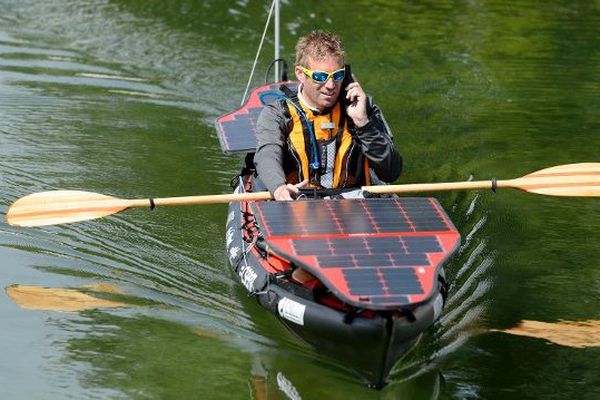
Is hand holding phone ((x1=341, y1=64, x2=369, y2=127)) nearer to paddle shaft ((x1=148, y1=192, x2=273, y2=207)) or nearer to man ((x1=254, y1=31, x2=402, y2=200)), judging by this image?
man ((x1=254, y1=31, x2=402, y2=200))

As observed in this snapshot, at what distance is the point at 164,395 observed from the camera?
233 inches

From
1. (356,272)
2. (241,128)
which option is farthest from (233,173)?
(356,272)

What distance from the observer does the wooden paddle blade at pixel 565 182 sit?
294 inches

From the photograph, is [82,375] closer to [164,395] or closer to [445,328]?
[164,395]

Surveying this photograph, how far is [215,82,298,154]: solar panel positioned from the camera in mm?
8000

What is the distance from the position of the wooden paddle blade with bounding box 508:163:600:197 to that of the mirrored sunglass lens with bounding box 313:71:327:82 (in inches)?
58.5

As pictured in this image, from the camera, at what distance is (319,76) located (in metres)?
6.81

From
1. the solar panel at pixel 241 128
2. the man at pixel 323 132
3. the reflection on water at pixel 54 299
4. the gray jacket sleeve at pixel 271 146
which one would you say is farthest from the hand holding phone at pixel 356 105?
the reflection on water at pixel 54 299

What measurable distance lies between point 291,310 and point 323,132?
145cm

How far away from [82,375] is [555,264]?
356 centimetres

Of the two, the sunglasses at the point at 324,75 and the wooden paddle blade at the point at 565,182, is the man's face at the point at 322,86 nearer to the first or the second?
the sunglasses at the point at 324,75

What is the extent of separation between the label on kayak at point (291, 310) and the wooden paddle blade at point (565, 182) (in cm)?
203

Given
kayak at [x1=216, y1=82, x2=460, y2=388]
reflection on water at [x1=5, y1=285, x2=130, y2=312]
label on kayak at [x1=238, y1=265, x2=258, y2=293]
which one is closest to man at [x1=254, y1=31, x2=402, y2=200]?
kayak at [x1=216, y1=82, x2=460, y2=388]

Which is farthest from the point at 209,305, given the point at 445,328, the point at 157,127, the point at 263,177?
the point at 157,127
